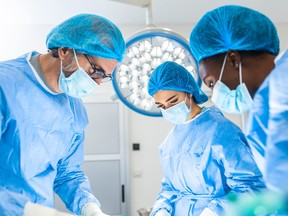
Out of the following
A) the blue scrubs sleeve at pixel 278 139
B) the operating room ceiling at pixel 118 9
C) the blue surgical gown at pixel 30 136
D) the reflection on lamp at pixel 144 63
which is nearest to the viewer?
the blue scrubs sleeve at pixel 278 139

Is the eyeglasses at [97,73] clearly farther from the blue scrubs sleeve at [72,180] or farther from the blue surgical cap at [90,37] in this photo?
the blue scrubs sleeve at [72,180]

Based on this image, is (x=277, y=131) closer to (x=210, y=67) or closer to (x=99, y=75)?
(x=210, y=67)

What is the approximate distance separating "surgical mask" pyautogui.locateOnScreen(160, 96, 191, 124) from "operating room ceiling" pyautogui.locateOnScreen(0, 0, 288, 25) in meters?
1.25

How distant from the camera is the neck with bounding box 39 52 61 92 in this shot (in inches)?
47.1

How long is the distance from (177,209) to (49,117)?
0.68 m

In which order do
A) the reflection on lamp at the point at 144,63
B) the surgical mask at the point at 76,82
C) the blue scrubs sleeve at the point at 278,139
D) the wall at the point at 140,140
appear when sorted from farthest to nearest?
the wall at the point at 140,140 < the reflection on lamp at the point at 144,63 < the surgical mask at the point at 76,82 < the blue scrubs sleeve at the point at 278,139

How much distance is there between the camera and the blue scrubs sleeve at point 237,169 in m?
1.18

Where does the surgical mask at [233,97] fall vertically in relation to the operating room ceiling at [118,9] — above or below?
below

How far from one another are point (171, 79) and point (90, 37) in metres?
0.46

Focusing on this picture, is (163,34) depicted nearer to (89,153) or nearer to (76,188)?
(76,188)

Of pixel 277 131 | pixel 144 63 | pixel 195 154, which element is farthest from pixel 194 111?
pixel 277 131

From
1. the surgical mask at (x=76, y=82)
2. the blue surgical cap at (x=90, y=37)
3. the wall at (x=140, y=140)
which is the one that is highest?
the blue surgical cap at (x=90, y=37)

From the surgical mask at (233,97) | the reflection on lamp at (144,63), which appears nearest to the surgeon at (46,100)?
the reflection on lamp at (144,63)

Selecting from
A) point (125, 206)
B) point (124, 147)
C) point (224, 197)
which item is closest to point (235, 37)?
point (224, 197)
